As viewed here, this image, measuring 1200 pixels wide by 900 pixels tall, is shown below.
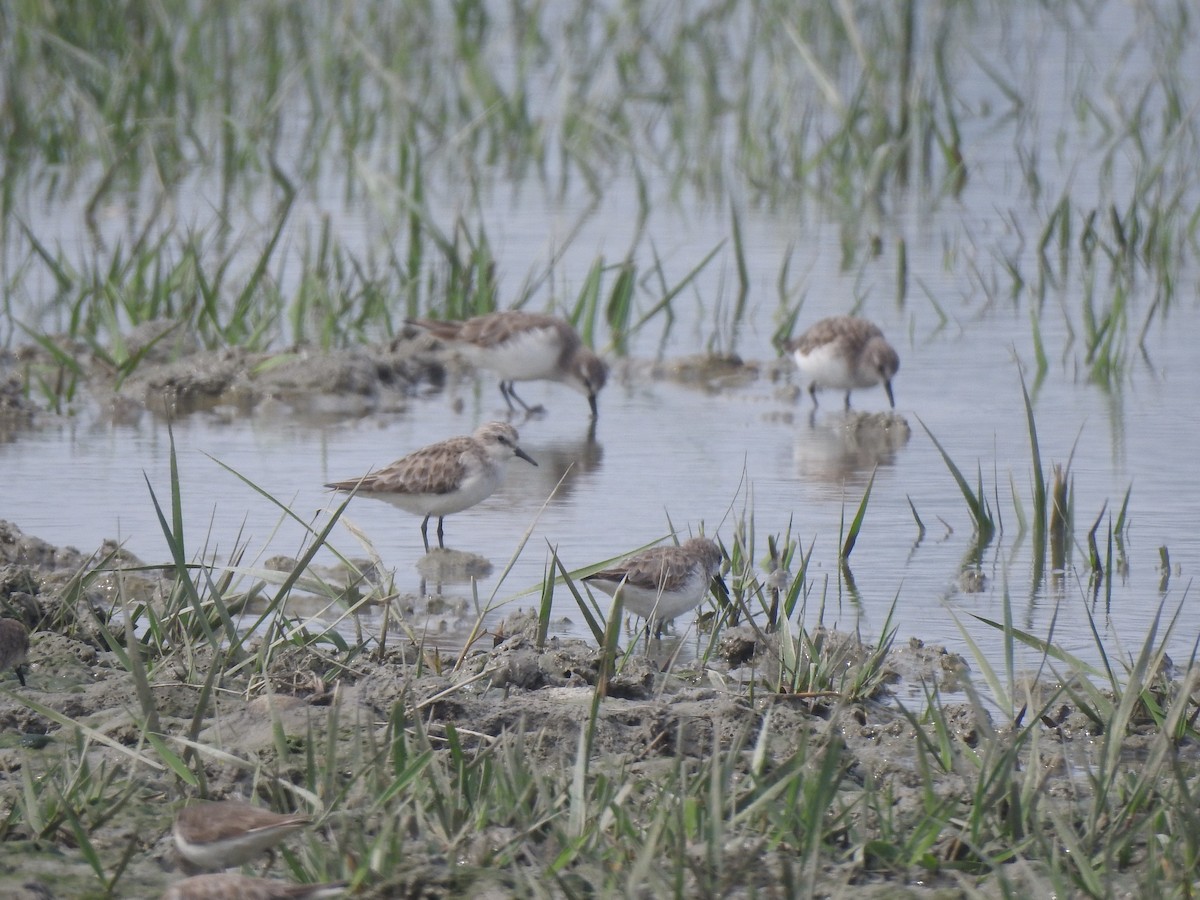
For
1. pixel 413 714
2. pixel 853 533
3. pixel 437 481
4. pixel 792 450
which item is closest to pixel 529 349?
pixel 792 450

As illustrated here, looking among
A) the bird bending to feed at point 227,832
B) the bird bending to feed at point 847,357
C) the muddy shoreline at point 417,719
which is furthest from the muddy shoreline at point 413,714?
the bird bending to feed at point 847,357

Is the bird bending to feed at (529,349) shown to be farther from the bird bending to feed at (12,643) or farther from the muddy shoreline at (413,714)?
the bird bending to feed at (12,643)

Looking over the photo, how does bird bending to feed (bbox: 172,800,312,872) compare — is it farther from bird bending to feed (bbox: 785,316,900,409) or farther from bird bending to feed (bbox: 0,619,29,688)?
bird bending to feed (bbox: 785,316,900,409)

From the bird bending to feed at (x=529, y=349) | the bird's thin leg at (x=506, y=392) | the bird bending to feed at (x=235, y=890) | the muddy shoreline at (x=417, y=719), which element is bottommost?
the muddy shoreline at (x=417, y=719)

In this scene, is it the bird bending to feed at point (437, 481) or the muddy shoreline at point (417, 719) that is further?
the bird bending to feed at point (437, 481)

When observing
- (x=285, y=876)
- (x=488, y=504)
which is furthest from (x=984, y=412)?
(x=285, y=876)

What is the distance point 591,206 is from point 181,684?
9.67 metres

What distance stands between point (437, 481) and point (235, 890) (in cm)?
385

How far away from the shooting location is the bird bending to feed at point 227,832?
373 centimetres

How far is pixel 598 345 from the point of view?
1116 cm

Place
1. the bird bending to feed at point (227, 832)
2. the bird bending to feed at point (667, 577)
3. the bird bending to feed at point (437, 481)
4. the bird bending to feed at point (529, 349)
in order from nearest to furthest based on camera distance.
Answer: the bird bending to feed at point (227, 832)
the bird bending to feed at point (667, 577)
the bird bending to feed at point (437, 481)
the bird bending to feed at point (529, 349)

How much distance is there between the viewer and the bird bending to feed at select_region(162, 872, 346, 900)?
3.45 metres

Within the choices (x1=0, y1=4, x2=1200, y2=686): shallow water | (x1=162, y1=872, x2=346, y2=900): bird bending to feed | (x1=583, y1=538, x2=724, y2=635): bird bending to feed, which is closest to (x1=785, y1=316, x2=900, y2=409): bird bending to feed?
(x1=0, y1=4, x2=1200, y2=686): shallow water

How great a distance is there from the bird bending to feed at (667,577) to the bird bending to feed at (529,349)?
11.9 feet
